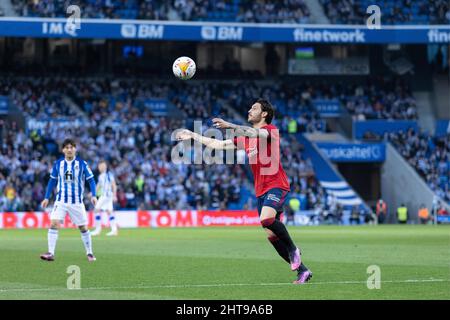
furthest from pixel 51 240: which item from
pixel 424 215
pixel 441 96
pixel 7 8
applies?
pixel 441 96

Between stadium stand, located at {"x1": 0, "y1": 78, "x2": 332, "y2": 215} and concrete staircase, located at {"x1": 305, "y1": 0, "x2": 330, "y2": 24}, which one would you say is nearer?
stadium stand, located at {"x1": 0, "y1": 78, "x2": 332, "y2": 215}

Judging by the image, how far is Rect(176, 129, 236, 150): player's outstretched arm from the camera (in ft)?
47.1

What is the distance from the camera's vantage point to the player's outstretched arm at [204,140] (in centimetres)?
1437

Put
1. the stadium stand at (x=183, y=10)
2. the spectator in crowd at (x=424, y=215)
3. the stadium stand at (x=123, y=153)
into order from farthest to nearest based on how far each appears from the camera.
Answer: the stadium stand at (x=183, y=10)
the spectator in crowd at (x=424, y=215)
the stadium stand at (x=123, y=153)

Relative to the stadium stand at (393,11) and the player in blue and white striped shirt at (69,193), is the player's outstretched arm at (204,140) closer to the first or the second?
the player in blue and white striped shirt at (69,193)

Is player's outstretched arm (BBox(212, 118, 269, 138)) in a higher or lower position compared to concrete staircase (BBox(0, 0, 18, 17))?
lower

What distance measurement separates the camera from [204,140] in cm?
1487

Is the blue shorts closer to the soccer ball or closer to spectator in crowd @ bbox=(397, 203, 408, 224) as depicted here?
the soccer ball

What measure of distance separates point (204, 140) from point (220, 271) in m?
4.17

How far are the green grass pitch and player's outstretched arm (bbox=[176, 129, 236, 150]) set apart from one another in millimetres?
2073

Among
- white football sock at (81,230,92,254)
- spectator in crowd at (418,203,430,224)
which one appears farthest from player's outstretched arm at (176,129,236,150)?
spectator in crowd at (418,203,430,224)

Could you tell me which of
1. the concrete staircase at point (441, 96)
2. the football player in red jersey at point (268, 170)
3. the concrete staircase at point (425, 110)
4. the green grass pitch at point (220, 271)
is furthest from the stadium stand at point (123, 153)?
the football player in red jersey at point (268, 170)
